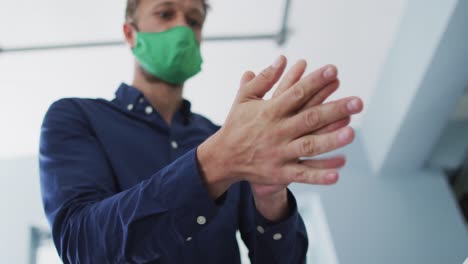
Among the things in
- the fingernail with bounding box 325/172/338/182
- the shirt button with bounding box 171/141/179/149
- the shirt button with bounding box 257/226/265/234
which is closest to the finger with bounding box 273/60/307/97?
the fingernail with bounding box 325/172/338/182

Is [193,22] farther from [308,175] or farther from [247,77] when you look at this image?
[308,175]

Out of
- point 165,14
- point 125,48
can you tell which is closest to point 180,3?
point 165,14

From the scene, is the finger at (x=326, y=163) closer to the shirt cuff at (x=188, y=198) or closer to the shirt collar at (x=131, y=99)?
the shirt cuff at (x=188, y=198)

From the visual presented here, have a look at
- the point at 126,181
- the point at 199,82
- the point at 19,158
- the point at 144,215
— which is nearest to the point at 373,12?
the point at 199,82

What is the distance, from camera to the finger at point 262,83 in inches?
18.1

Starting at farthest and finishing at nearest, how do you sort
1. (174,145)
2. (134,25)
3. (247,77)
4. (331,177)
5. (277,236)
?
(134,25), (174,145), (277,236), (247,77), (331,177)

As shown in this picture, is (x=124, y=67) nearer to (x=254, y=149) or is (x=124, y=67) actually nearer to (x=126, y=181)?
(x=126, y=181)

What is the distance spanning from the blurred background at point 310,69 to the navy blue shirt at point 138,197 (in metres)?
0.18

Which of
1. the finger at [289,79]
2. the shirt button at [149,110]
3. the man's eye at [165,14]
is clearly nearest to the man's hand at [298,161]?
the finger at [289,79]

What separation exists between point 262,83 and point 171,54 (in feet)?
1.70

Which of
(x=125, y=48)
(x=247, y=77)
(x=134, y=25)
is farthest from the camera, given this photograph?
(x=125, y=48)

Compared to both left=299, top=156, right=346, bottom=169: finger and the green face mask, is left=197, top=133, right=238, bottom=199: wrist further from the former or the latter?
the green face mask

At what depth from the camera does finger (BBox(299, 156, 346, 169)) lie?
0.42m

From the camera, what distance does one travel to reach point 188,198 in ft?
1.44
